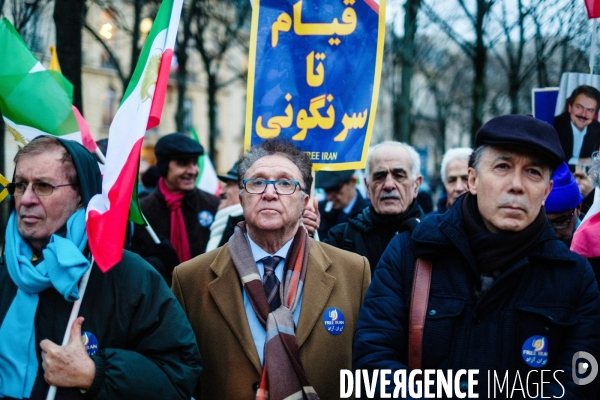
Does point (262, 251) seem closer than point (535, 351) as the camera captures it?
No

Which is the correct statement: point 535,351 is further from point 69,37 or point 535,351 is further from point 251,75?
point 69,37

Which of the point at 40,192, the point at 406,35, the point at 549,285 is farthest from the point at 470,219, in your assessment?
the point at 406,35

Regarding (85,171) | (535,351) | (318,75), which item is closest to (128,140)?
(85,171)

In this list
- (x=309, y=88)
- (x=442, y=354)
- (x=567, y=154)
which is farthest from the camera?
(x=567, y=154)

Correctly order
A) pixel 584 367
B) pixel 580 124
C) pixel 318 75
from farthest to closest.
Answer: pixel 580 124 < pixel 318 75 < pixel 584 367

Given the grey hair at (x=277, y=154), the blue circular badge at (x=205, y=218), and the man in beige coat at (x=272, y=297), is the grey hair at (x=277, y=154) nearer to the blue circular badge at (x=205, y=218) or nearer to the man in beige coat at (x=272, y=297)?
the man in beige coat at (x=272, y=297)

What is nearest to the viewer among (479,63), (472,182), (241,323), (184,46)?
(472,182)

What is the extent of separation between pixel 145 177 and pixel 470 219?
7026 millimetres

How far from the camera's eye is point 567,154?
507cm

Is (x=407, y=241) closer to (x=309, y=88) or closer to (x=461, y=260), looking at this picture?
(x=461, y=260)

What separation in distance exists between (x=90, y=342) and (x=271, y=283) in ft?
3.06

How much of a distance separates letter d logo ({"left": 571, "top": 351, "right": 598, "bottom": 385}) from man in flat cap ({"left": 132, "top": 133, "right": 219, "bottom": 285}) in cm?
394

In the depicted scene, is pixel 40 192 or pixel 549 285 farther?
pixel 40 192

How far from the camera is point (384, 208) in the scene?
4734 mm
